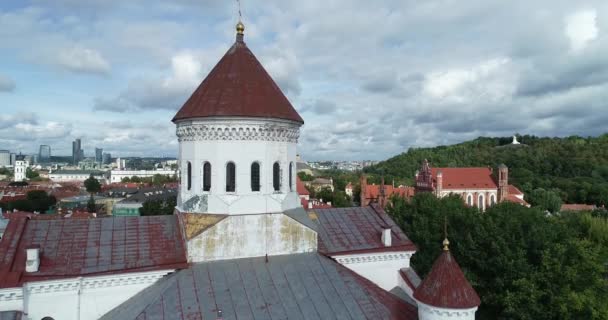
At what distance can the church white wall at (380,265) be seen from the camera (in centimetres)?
1614

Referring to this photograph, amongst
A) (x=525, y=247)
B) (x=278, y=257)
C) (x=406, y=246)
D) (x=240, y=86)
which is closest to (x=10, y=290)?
(x=278, y=257)

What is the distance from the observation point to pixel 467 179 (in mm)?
73562

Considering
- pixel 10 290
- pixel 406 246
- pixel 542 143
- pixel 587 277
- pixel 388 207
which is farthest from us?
pixel 542 143

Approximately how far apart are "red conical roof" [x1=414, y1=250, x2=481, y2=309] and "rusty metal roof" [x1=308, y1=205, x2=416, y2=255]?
4.04 meters

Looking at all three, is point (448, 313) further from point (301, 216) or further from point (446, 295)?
point (301, 216)

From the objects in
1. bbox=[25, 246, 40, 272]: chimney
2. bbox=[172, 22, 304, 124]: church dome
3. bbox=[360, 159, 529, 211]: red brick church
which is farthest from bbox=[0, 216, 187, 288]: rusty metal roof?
bbox=[360, 159, 529, 211]: red brick church

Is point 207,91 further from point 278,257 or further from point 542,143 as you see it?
point 542,143

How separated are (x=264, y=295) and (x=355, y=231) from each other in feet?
19.6

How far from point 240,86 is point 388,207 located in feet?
82.1

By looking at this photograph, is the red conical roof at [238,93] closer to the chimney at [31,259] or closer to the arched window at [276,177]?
the arched window at [276,177]

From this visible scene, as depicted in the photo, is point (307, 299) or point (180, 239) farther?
point (180, 239)

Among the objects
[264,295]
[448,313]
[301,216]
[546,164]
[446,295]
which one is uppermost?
[546,164]

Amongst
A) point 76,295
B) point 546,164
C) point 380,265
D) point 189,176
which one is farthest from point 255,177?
point 546,164

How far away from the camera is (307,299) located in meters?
12.6
